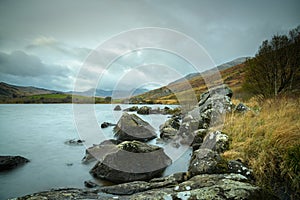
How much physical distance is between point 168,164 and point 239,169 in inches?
169

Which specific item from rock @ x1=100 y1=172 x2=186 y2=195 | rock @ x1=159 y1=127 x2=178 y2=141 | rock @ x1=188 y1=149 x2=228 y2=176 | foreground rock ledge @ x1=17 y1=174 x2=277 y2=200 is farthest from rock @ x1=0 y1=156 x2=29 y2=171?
rock @ x1=159 y1=127 x2=178 y2=141

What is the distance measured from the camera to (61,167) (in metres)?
9.67

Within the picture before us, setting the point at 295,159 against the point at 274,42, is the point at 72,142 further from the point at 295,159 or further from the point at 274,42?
the point at 274,42

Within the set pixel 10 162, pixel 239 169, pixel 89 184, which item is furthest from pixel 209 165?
pixel 10 162

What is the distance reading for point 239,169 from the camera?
17.0 ft

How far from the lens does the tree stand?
19.0 m

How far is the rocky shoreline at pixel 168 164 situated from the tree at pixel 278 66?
923 cm

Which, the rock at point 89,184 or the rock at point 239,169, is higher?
the rock at point 239,169

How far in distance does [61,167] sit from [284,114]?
36.7ft

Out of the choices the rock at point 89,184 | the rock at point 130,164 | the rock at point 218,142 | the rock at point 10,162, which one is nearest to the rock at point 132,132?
the rock at point 130,164

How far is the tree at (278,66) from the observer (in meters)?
19.0

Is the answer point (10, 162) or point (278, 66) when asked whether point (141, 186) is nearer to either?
point (10, 162)

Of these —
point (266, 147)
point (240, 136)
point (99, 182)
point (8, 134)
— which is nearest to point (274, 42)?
point (240, 136)

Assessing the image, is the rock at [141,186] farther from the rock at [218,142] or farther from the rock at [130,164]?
the rock at [218,142]
